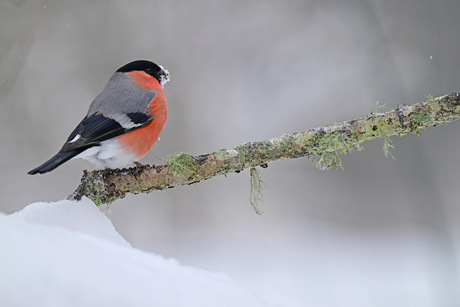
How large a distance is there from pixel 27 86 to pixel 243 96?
8.36 feet

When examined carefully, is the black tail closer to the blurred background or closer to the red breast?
the red breast

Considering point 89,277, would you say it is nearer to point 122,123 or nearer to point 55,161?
point 55,161

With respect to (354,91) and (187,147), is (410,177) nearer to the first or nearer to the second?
(354,91)

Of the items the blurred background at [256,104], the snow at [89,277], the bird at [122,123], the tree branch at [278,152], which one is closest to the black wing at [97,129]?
the bird at [122,123]

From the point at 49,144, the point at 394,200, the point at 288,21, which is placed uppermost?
the point at 288,21

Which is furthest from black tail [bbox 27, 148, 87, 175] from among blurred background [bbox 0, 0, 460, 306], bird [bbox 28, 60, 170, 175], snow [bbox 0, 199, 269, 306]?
blurred background [bbox 0, 0, 460, 306]

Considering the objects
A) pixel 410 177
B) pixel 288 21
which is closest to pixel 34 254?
pixel 410 177

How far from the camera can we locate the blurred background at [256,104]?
171 inches

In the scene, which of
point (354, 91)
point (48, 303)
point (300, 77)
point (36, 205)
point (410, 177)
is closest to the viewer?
point (48, 303)

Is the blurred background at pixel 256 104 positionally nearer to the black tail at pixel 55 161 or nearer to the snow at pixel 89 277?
the black tail at pixel 55 161

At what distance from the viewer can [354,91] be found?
489cm

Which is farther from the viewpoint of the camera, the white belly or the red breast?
the red breast

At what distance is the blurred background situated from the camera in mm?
4336

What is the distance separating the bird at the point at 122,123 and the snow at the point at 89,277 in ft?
3.39
